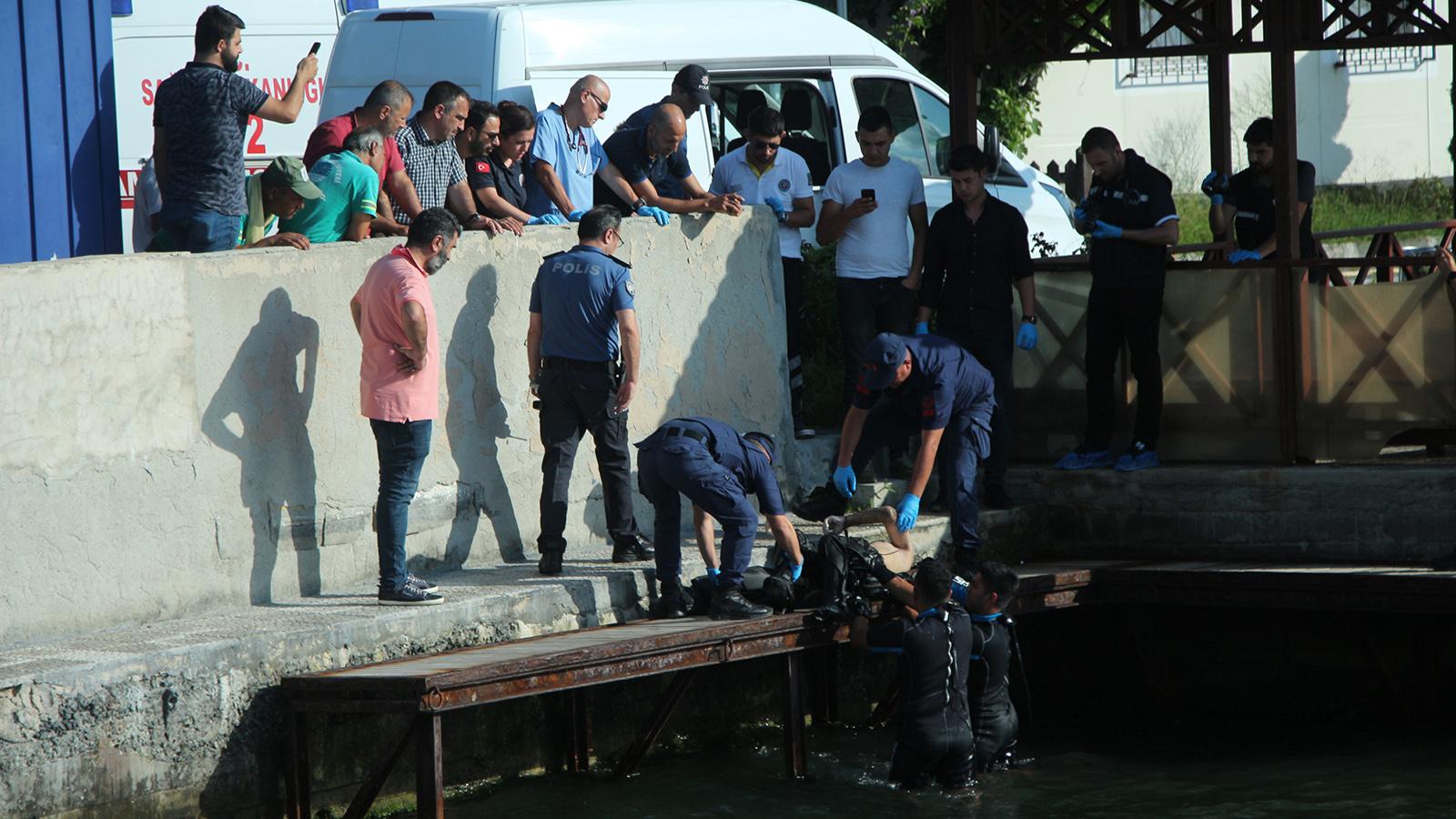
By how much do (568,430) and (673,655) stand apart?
142cm

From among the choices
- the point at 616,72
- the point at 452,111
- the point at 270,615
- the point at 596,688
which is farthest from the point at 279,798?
the point at 616,72

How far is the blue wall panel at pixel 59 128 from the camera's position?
9641 mm

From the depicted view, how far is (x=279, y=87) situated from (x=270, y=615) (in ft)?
24.6

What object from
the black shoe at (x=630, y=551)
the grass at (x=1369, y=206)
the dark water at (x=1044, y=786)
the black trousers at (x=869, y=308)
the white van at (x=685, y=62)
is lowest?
the dark water at (x=1044, y=786)

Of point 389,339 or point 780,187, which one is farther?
point 780,187

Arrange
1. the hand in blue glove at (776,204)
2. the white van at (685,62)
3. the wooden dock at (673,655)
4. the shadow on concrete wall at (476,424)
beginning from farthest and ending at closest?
the white van at (685,62), the hand in blue glove at (776,204), the shadow on concrete wall at (476,424), the wooden dock at (673,655)

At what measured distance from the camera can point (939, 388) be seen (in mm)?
10055

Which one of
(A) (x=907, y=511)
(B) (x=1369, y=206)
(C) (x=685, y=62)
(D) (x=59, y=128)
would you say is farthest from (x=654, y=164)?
(B) (x=1369, y=206)

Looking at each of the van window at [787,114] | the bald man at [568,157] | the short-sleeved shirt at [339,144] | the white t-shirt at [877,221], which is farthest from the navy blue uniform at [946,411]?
the van window at [787,114]

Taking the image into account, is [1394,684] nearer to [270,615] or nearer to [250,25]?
[270,615]

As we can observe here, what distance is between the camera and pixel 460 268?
382 inches

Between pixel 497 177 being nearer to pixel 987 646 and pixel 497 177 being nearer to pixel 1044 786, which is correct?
pixel 987 646

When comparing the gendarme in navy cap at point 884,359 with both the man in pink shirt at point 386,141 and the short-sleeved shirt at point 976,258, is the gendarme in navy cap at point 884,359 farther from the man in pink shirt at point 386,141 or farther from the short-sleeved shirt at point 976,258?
the man in pink shirt at point 386,141

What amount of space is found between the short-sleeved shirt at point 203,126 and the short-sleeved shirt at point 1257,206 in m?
6.77
